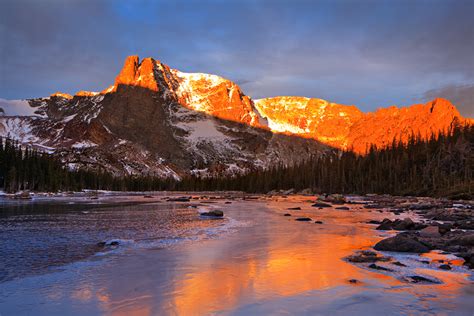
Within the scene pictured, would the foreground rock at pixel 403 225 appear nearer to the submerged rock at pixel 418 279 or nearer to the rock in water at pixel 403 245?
the rock in water at pixel 403 245

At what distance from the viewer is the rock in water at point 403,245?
54.9 ft

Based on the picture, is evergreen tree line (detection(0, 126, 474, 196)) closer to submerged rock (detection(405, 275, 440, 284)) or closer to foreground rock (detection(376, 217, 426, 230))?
foreground rock (detection(376, 217, 426, 230))

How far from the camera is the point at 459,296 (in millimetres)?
9906

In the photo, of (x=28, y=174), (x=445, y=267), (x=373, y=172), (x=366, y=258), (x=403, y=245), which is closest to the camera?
(x=445, y=267)

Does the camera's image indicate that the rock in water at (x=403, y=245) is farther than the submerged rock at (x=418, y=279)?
Yes

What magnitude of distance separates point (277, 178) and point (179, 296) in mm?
177089

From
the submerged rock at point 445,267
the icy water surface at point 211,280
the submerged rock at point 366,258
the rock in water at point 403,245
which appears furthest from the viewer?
the rock in water at point 403,245

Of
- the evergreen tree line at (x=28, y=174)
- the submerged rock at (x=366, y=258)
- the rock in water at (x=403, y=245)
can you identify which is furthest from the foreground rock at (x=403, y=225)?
the evergreen tree line at (x=28, y=174)

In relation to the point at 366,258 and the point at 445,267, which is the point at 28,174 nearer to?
the point at 366,258

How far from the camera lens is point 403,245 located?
16891 mm

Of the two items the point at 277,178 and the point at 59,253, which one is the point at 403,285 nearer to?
the point at 59,253

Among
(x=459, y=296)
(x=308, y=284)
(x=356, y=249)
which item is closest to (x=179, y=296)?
(x=308, y=284)

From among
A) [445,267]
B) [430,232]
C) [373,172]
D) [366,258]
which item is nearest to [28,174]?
[430,232]

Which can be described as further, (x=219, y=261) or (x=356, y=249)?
(x=356, y=249)
